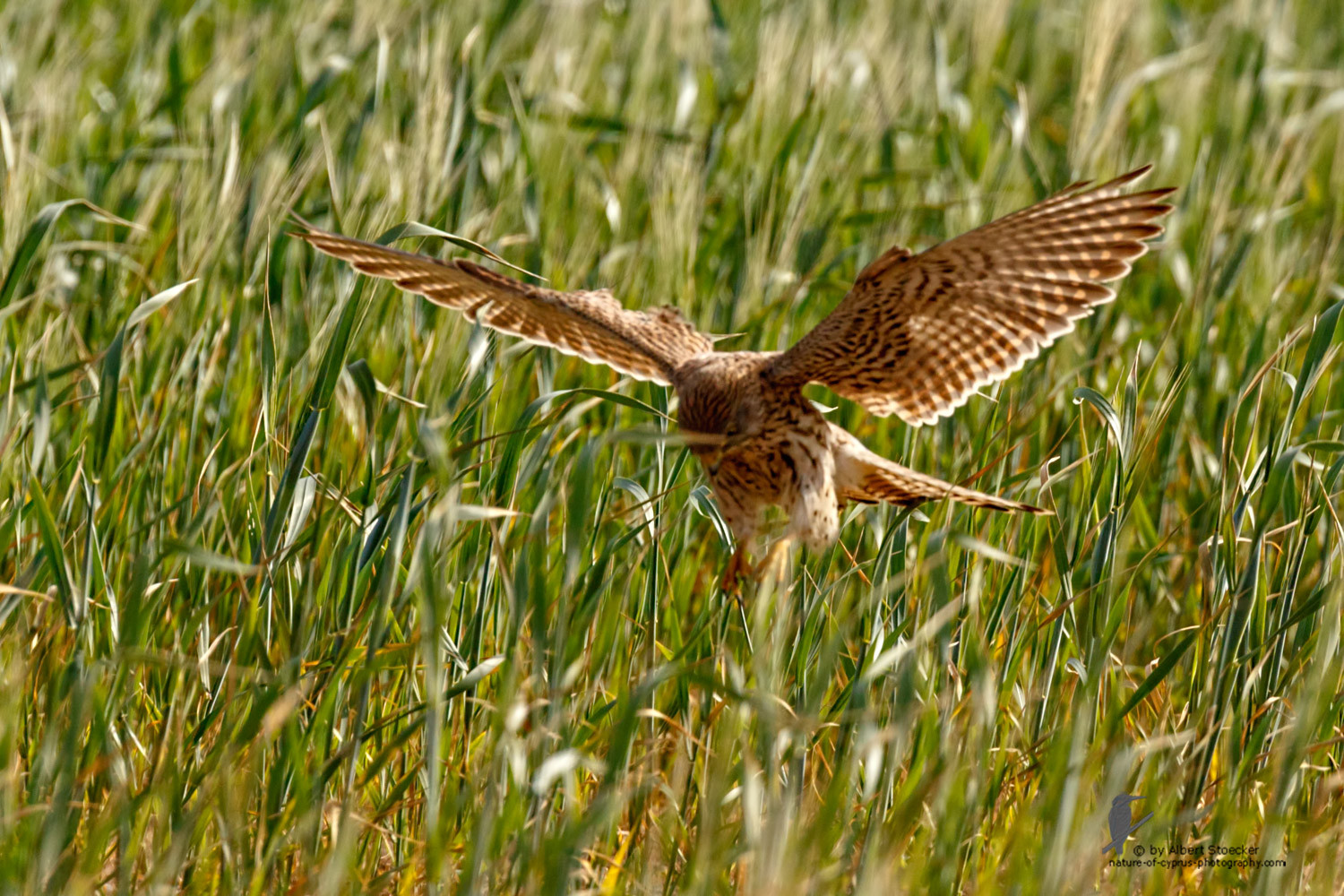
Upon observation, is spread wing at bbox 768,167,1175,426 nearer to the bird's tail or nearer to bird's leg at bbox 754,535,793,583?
the bird's tail

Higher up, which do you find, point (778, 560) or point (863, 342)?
point (863, 342)

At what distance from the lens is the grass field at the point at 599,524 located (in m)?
2.56

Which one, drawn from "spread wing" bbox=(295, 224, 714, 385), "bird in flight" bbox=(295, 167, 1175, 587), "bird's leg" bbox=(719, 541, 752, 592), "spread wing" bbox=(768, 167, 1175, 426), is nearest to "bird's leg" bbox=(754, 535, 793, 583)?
"bird in flight" bbox=(295, 167, 1175, 587)

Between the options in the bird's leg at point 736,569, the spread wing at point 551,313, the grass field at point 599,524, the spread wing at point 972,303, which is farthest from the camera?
the spread wing at point 551,313

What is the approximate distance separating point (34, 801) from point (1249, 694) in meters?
2.46

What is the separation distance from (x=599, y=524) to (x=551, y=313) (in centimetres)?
71

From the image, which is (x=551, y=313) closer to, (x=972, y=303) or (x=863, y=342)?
(x=863, y=342)

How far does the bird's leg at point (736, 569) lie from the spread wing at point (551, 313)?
48cm

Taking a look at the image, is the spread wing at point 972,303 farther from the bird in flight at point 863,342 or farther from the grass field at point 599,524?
the grass field at point 599,524

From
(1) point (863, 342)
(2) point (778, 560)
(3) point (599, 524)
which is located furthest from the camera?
(1) point (863, 342)

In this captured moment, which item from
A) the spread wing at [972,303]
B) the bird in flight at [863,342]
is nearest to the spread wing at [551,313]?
the bird in flight at [863,342]

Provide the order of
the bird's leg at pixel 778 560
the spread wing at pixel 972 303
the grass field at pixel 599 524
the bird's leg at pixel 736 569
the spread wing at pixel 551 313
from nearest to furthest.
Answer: the grass field at pixel 599 524 → the bird's leg at pixel 778 560 → the spread wing at pixel 972 303 → the bird's leg at pixel 736 569 → the spread wing at pixel 551 313

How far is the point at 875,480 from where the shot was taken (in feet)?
11.6

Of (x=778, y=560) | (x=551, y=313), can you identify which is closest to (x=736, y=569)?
(x=778, y=560)
